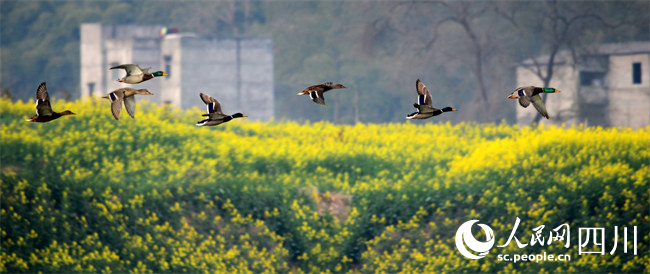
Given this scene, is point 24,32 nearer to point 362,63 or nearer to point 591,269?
point 362,63

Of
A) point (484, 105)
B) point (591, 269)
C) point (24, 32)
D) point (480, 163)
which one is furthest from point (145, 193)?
point (24, 32)

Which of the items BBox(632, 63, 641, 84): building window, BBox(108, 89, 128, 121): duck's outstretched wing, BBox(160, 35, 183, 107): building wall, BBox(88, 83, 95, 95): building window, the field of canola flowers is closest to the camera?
BBox(108, 89, 128, 121): duck's outstretched wing

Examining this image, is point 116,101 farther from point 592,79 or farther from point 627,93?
point 592,79

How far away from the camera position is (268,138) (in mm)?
13633

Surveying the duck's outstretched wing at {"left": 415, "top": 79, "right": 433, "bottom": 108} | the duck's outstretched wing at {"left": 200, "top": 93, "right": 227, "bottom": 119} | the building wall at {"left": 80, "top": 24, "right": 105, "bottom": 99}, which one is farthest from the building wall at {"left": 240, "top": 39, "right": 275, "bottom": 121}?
the duck's outstretched wing at {"left": 415, "top": 79, "right": 433, "bottom": 108}

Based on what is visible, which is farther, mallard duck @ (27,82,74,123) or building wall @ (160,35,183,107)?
building wall @ (160,35,183,107)

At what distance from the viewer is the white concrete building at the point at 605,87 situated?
28.1m

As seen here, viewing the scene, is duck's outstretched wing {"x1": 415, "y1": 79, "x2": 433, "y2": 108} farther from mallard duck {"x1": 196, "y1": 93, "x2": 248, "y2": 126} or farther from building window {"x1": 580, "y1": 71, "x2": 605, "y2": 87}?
building window {"x1": 580, "y1": 71, "x2": 605, "y2": 87}

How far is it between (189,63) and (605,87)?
55.6 feet

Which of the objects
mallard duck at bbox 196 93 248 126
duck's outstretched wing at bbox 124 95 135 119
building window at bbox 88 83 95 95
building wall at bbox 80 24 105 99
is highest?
building wall at bbox 80 24 105 99

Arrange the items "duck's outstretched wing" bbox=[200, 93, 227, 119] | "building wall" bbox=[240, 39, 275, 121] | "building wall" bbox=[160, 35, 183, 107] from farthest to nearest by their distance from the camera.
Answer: "building wall" bbox=[240, 39, 275, 121]
"building wall" bbox=[160, 35, 183, 107]
"duck's outstretched wing" bbox=[200, 93, 227, 119]

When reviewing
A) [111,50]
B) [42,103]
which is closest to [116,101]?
Answer: [42,103]

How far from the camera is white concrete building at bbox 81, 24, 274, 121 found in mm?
33000

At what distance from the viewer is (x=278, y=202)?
10.4 m
